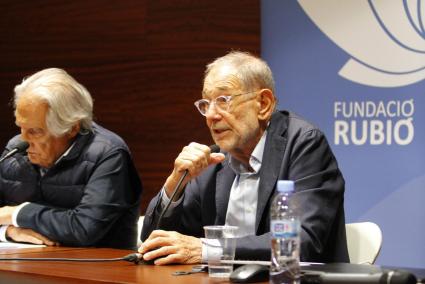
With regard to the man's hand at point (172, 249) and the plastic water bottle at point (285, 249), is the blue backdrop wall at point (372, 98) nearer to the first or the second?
the man's hand at point (172, 249)

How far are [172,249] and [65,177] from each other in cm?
120

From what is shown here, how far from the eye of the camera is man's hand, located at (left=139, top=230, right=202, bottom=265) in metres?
2.44

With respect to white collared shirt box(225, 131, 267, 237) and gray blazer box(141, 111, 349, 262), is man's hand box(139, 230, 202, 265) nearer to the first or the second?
gray blazer box(141, 111, 349, 262)

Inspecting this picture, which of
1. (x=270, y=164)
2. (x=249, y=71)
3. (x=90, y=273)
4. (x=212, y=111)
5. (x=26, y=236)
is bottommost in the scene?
(x=26, y=236)

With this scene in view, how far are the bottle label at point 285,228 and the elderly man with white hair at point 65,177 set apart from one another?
5.03 feet

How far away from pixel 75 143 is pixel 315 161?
1.32 metres

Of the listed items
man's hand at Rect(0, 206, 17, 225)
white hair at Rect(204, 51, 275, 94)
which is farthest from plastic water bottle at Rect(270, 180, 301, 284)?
man's hand at Rect(0, 206, 17, 225)

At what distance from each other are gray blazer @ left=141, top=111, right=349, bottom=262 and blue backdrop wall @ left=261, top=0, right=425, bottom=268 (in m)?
0.95

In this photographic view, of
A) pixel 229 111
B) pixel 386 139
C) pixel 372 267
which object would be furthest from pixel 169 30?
pixel 372 267

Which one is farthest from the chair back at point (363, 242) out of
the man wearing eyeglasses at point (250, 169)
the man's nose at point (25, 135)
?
the man's nose at point (25, 135)

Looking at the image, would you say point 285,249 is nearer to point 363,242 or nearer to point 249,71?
point 363,242

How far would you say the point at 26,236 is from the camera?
3336 millimetres

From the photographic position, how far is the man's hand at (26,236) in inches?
130

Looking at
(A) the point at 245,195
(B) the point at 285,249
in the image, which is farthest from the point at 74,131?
(B) the point at 285,249
